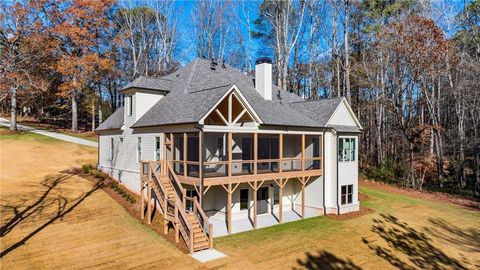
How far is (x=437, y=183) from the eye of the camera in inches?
1374

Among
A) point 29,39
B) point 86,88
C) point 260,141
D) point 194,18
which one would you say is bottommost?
point 260,141

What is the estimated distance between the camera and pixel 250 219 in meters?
19.9

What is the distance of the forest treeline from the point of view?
107 feet

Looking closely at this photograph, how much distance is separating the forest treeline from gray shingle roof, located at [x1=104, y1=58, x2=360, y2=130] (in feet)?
27.6

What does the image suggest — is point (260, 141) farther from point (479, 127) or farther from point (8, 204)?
point (479, 127)

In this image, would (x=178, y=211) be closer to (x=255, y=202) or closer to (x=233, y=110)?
(x=255, y=202)

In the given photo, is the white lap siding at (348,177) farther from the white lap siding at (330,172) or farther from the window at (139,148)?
the window at (139,148)

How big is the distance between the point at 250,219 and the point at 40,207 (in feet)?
38.6

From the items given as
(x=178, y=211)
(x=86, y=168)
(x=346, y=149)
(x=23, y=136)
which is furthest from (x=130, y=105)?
(x=23, y=136)

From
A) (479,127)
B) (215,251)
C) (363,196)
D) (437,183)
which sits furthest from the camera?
(479,127)

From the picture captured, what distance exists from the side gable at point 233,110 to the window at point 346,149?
722cm

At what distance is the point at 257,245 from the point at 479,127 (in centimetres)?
3457

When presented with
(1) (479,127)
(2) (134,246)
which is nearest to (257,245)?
(2) (134,246)

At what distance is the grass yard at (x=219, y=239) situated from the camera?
13.4 metres
